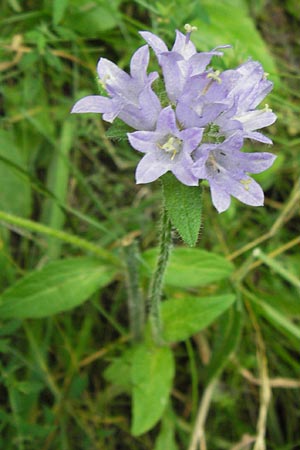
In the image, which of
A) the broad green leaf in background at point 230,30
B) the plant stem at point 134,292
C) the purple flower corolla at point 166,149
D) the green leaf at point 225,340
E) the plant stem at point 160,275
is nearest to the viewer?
the purple flower corolla at point 166,149

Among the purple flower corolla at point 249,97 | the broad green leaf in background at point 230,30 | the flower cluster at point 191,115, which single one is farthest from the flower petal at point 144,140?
the broad green leaf in background at point 230,30

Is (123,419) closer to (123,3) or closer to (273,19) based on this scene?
(123,3)

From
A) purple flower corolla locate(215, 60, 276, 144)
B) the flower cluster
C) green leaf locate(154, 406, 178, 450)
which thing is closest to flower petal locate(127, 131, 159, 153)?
the flower cluster

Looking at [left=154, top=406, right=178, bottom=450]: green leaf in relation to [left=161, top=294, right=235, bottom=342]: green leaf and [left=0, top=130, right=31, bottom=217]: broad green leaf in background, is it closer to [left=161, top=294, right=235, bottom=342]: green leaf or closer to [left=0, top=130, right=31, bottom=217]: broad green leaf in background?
[left=161, top=294, right=235, bottom=342]: green leaf

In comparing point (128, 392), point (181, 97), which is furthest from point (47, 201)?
point (181, 97)

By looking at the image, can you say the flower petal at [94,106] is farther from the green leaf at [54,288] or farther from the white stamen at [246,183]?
the green leaf at [54,288]

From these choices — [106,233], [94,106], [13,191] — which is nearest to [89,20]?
[13,191]
